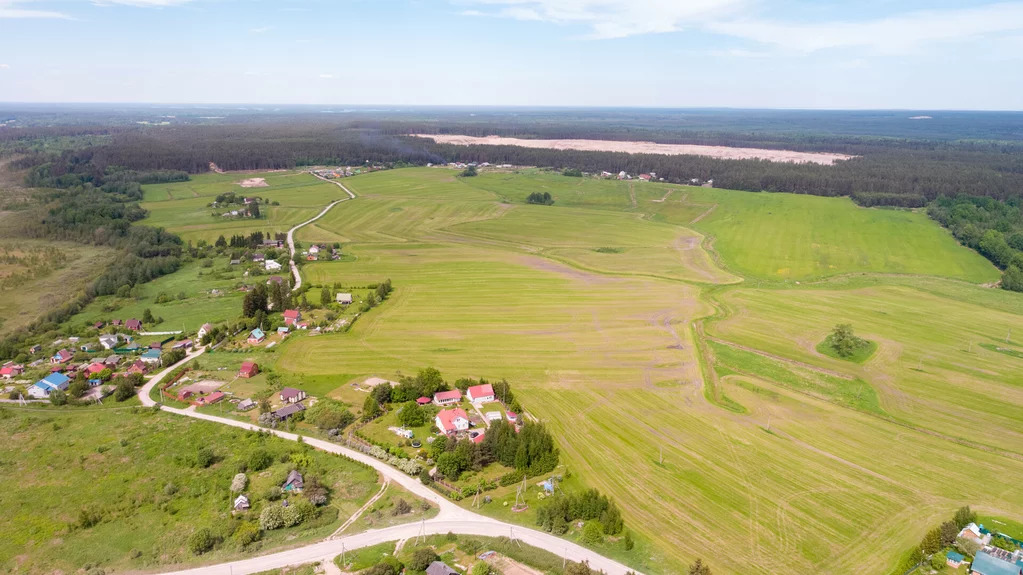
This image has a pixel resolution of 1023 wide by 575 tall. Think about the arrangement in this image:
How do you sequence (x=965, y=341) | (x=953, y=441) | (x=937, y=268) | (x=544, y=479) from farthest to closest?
1. (x=937, y=268)
2. (x=965, y=341)
3. (x=953, y=441)
4. (x=544, y=479)

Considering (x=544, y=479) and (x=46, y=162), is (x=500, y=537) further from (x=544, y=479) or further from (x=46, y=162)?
(x=46, y=162)

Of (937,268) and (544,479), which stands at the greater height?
(937,268)

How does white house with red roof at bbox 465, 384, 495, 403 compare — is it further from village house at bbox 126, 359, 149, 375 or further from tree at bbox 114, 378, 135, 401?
village house at bbox 126, 359, 149, 375

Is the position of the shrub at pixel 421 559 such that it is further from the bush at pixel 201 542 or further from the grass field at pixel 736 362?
the grass field at pixel 736 362

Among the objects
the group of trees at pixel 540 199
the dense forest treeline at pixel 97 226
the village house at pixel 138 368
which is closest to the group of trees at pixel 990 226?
the group of trees at pixel 540 199

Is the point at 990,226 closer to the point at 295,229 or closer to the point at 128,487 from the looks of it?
the point at 295,229

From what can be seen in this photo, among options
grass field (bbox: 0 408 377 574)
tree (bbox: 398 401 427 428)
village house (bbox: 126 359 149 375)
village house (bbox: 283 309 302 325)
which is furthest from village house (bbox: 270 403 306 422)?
village house (bbox: 283 309 302 325)

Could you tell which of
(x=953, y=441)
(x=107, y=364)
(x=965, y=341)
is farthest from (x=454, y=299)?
(x=965, y=341)
